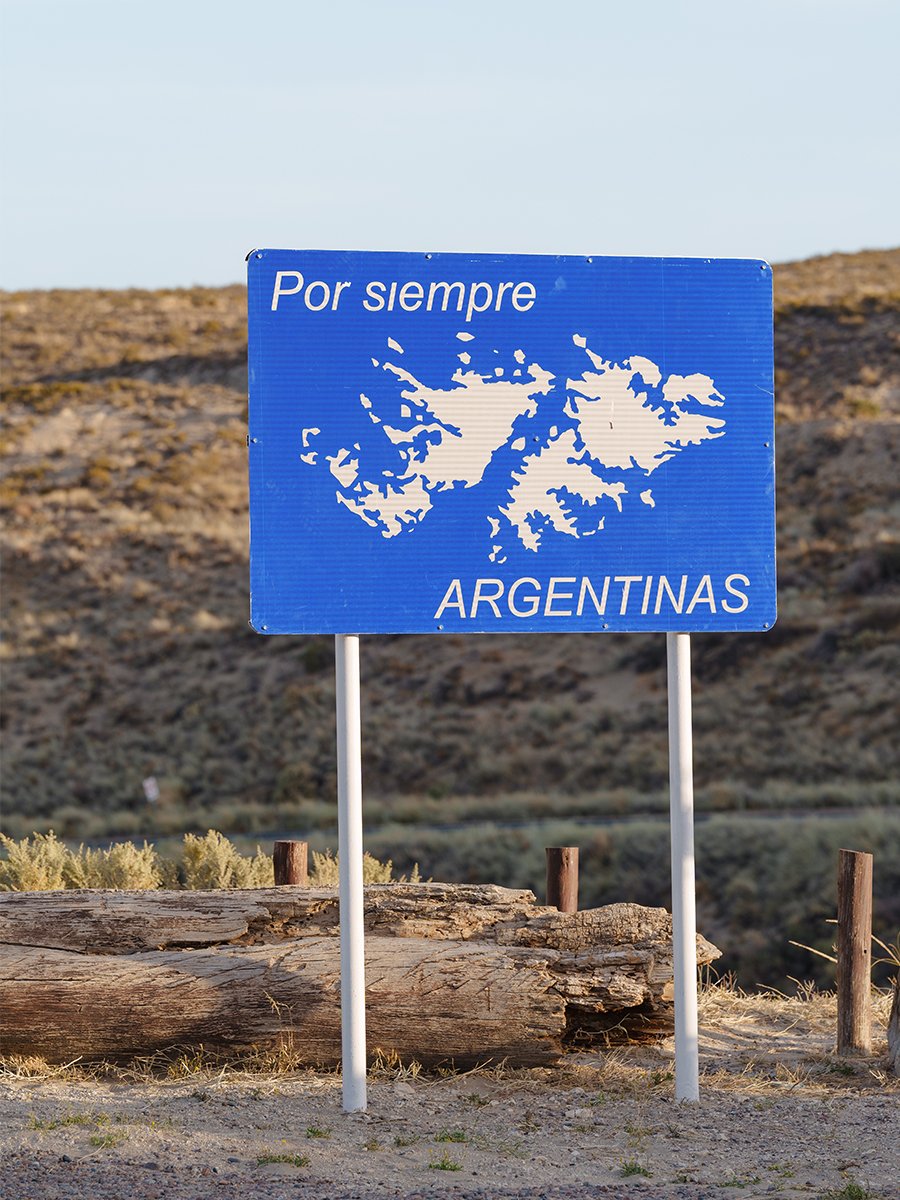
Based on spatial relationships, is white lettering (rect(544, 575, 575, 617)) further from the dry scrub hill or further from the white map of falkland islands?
the dry scrub hill

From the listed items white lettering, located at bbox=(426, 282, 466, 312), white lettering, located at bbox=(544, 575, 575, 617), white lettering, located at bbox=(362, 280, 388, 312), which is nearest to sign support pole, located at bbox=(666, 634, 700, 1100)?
white lettering, located at bbox=(544, 575, 575, 617)

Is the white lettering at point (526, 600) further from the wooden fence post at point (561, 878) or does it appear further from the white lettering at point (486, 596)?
the wooden fence post at point (561, 878)

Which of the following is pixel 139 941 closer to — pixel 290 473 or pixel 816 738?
pixel 290 473

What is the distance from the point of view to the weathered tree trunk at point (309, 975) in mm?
6027

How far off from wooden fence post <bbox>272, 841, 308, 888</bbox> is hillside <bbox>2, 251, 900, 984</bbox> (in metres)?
14.2

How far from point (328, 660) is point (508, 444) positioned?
28372mm

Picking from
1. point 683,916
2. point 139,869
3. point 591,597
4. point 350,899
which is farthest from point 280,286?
point 139,869

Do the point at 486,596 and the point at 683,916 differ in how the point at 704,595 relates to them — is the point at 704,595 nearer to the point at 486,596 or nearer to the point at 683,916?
the point at 486,596

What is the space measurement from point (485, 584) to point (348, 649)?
0.65 metres

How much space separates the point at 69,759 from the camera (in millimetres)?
31766

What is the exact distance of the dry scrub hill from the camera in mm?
28984

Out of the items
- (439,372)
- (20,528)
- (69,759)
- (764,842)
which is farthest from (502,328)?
(20,528)

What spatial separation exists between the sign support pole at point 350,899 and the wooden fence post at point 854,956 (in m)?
2.46

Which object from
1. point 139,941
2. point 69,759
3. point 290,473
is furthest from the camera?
point 69,759
